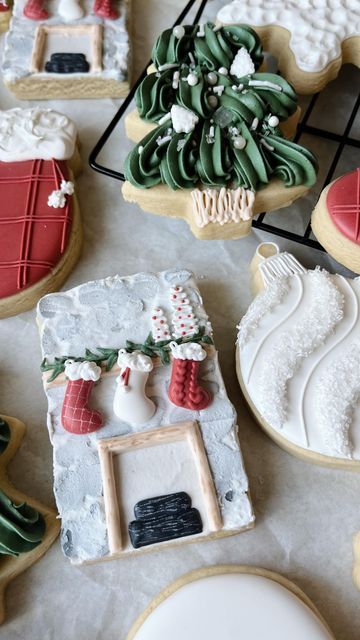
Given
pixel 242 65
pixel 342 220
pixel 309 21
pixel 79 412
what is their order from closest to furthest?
1. pixel 79 412
2. pixel 342 220
3. pixel 242 65
4. pixel 309 21

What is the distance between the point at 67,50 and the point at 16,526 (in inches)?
Result: 56.5

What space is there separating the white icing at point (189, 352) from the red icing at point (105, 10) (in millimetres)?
1164

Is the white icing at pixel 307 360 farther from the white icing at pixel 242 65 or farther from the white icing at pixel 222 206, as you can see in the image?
the white icing at pixel 242 65

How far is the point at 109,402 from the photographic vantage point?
1.51 meters

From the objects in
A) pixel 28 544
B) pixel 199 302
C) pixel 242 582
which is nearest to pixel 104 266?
pixel 199 302

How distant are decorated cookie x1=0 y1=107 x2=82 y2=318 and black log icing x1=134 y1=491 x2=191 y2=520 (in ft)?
2.06

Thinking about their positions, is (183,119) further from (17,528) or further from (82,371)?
(17,528)

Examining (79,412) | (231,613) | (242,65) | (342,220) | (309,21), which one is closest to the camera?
(231,613)

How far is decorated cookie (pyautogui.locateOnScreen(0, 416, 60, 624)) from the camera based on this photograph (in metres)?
1.39

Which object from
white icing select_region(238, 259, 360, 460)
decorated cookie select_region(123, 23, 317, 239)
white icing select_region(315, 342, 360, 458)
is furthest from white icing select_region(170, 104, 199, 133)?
white icing select_region(315, 342, 360, 458)

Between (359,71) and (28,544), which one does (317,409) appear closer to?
(28,544)

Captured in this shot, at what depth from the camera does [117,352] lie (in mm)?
1542

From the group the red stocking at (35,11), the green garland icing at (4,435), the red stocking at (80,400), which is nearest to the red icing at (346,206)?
the red stocking at (80,400)

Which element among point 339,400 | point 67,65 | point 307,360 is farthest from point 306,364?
point 67,65
